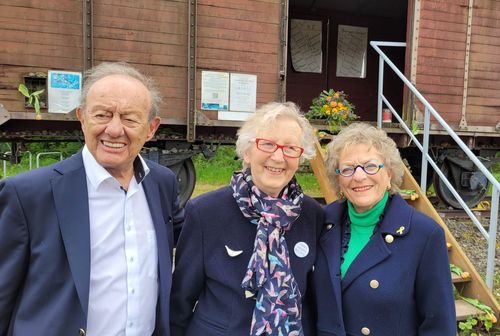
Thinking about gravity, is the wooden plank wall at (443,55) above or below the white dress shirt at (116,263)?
above

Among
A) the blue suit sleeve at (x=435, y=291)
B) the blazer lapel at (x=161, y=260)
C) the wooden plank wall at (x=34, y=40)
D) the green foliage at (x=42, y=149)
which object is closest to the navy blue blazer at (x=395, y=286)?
the blue suit sleeve at (x=435, y=291)

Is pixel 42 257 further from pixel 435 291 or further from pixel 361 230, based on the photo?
pixel 435 291

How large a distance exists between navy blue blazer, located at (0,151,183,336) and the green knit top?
101 centimetres

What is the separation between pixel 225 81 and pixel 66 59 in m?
1.86

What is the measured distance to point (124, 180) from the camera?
1629 mm

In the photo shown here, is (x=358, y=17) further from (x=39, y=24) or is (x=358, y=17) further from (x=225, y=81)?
(x=39, y=24)

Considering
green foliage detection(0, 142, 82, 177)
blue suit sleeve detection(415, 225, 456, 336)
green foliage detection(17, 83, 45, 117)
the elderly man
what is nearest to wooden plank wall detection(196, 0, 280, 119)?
green foliage detection(17, 83, 45, 117)

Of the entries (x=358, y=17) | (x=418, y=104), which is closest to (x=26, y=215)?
(x=418, y=104)

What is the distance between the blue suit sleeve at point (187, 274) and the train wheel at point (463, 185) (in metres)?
5.74

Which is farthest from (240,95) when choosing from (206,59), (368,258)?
(368,258)

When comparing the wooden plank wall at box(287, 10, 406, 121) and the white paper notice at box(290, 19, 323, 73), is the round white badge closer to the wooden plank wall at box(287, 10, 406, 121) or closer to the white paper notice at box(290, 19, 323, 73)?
the wooden plank wall at box(287, 10, 406, 121)

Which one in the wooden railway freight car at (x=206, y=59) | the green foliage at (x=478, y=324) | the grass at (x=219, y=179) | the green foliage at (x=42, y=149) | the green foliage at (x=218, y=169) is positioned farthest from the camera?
the green foliage at (x=42, y=149)

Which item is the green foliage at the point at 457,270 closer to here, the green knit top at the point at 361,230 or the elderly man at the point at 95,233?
the green knit top at the point at 361,230

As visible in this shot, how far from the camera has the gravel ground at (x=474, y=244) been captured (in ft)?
15.1
